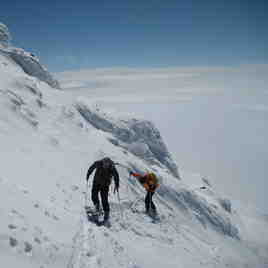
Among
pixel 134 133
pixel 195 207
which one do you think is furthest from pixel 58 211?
pixel 134 133

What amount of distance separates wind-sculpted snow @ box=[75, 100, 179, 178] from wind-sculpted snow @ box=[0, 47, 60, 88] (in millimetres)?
16183

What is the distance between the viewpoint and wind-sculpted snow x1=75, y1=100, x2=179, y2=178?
50559mm

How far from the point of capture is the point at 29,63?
2165 inches

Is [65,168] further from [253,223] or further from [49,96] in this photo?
[253,223]

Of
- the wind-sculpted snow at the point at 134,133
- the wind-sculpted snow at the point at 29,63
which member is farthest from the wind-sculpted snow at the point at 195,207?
the wind-sculpted snow at the point at 29,63

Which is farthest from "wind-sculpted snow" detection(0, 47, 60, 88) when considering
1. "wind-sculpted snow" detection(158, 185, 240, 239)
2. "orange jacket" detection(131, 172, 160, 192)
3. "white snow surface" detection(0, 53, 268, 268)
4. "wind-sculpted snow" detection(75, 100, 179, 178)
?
"orange jacket" detection(131, 172, 160, 192)

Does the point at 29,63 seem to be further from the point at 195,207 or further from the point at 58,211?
the point at 58,211

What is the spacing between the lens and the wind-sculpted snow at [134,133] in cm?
5056

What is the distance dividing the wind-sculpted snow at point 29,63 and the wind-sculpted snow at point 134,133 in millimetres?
16183

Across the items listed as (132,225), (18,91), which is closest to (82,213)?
(132,225)

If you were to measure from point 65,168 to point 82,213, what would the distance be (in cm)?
858

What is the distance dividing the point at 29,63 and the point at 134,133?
106ft

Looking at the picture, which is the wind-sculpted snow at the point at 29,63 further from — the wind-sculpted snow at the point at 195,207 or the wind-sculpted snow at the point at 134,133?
the wind-sculpted snow at the point at 195,207

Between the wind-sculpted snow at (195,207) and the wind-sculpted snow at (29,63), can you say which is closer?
the wind-sculpted snow at (195,207)
